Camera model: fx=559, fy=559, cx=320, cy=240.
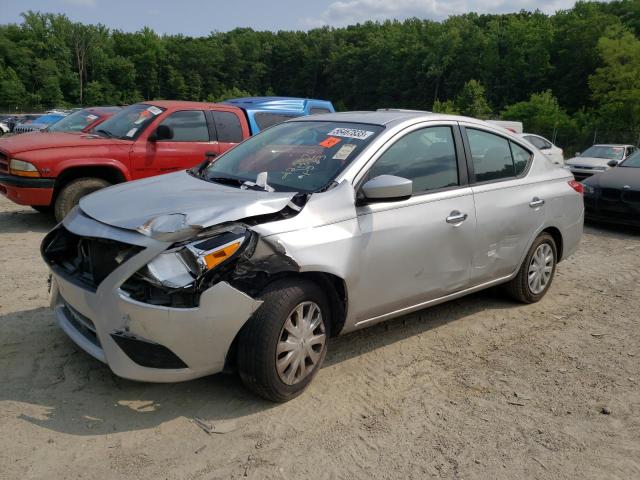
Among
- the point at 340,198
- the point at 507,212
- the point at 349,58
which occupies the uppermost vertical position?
the point at 349,58

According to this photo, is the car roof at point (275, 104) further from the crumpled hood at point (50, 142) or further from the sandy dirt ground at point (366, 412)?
the sandy dirt ground at point (366, 412)

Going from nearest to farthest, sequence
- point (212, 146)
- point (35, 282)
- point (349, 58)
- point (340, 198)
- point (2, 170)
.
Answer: point (340, 198)
point (35, 282)
point (2, 170)
point (212, 146)
point (349, 58)

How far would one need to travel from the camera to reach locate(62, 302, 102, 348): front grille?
3.21m

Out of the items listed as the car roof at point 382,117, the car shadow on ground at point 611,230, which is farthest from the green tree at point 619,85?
the car roof at point 382,117

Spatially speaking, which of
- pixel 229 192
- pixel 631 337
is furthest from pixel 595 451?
pixel 229 192

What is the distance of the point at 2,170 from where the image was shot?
295 inches

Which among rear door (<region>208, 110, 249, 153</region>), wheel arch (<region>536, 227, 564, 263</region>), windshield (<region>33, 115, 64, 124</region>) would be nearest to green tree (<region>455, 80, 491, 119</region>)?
windshield (<region>33, 115, 64, 124</region>)

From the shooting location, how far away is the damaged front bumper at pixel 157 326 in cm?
293

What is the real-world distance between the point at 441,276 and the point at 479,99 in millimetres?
63629

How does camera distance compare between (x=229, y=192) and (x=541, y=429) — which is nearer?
(x=541, y=429)

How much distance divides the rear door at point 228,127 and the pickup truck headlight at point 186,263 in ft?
18.4

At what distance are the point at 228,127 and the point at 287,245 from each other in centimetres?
579

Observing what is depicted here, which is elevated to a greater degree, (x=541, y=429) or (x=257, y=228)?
(x=257, y=228)

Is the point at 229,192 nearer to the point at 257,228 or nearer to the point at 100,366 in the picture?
the point at 257,228
